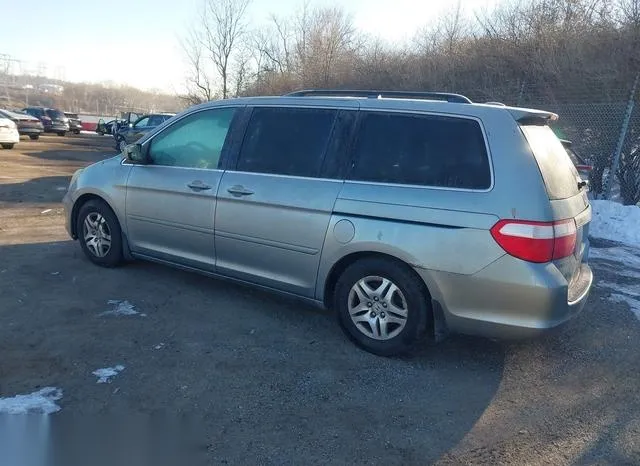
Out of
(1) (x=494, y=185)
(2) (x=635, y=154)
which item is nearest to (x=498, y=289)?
(1) (x=494, y=185)

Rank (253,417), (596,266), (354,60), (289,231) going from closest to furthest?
(253,417)
(289,231)
(596,266)
(354,60)

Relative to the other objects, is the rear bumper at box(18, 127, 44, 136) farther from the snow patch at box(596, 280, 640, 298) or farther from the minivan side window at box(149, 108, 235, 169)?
the snow patch at box(596, 280, 640, 298)

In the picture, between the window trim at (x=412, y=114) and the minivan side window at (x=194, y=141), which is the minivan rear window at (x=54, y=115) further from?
the window trim at (x=412, y=114)

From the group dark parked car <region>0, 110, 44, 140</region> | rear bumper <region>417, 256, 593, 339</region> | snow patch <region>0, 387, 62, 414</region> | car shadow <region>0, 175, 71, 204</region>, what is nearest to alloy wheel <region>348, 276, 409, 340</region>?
rear bumper <region>417, 256, 593, 339</region>

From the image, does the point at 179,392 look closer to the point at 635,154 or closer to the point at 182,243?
the point at 182,243

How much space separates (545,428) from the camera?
3.07 m

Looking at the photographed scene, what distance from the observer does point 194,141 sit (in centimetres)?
486

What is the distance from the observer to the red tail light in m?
3.25

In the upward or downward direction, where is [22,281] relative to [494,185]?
downward

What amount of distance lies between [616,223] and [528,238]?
6177mm

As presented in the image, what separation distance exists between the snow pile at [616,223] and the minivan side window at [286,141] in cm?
568

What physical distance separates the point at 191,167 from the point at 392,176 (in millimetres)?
2008

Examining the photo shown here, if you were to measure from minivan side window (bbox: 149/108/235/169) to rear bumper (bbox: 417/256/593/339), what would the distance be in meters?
2.26

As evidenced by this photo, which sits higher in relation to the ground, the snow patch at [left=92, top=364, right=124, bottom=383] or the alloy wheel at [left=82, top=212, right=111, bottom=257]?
the alloy wheel at [left=82, top=212, right=111, bottom=257]
